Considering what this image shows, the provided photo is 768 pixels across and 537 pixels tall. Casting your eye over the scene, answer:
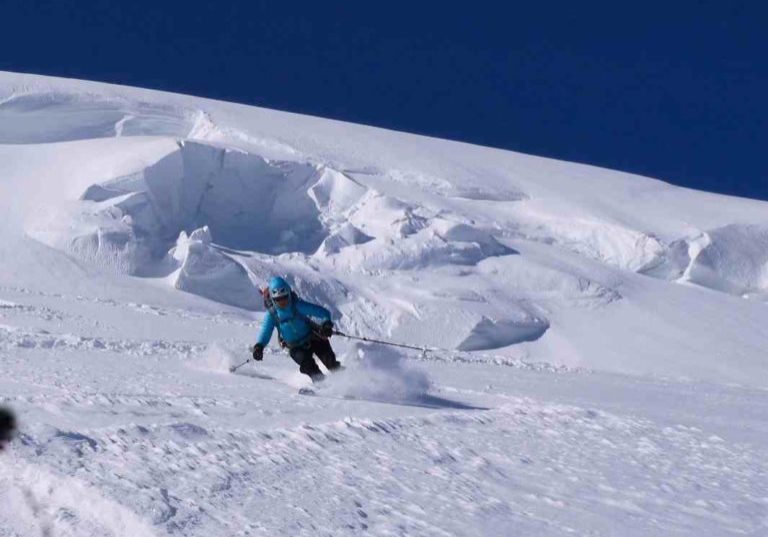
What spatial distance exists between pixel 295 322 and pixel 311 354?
0.28 meters

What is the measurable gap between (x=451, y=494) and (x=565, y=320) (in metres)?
9.94

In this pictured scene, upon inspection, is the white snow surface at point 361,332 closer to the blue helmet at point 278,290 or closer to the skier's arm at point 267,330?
the skier's arm at point 267,330

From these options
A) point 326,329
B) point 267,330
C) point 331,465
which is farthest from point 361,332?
point 331,465

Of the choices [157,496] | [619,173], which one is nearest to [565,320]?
[619,173]

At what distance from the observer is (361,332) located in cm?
1326

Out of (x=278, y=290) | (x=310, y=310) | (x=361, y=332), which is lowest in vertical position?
(x=361, y=332)

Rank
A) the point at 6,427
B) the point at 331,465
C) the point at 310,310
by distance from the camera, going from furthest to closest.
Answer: the point at 310,310
the point at 331,465
the point at 6,427

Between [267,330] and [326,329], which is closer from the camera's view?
[326,329]

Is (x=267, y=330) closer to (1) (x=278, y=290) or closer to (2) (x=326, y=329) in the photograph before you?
(1) (x=278, y=290)

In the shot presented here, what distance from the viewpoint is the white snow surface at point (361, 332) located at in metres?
4.34

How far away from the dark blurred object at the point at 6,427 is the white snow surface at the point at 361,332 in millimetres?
63

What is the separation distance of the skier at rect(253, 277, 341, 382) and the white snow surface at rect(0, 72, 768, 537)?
19 cm

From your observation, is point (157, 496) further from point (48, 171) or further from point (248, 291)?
point (48, 171)

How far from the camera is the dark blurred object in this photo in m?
3.72
